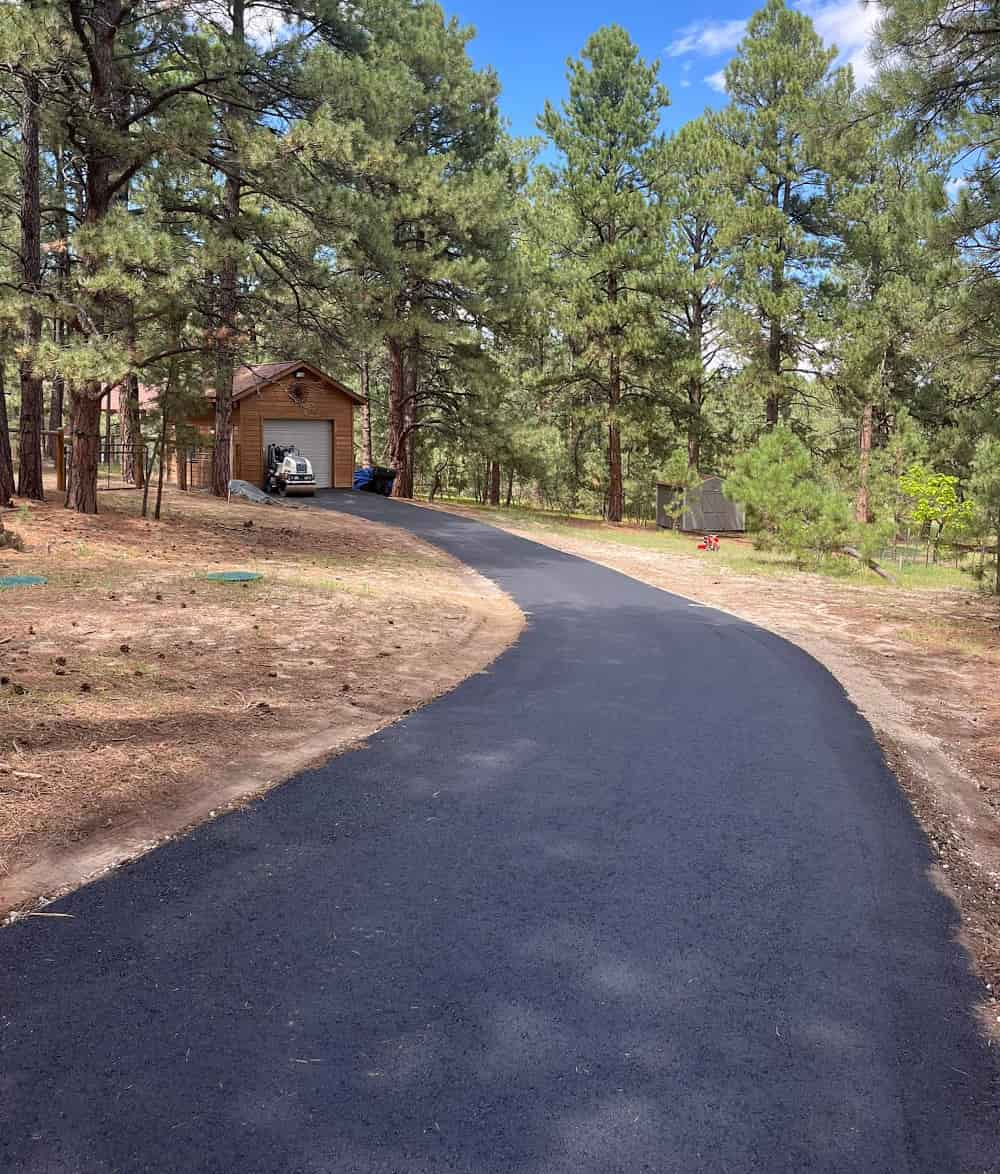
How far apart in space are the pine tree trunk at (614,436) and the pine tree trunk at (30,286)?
17.2 meters

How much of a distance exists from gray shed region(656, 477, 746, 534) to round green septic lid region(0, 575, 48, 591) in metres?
21.1

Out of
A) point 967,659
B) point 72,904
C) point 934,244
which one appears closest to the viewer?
point 72,904

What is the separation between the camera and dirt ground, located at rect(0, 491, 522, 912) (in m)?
4.35

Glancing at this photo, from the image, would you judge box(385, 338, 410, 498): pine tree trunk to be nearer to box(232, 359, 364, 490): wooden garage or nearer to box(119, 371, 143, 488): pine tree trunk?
box(232, 359, 364, 490): wooden garage

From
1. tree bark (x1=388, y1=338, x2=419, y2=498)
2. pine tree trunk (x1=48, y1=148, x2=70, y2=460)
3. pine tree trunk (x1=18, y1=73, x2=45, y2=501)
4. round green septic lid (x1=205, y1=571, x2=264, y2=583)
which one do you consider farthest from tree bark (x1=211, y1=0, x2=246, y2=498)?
tree bark (x1=388, y1=338, x2=419, y2=498)

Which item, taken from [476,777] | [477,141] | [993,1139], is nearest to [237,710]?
[476,777]

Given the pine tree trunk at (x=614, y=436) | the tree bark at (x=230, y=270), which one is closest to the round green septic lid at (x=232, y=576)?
the tree bark at (x=230, y=270)

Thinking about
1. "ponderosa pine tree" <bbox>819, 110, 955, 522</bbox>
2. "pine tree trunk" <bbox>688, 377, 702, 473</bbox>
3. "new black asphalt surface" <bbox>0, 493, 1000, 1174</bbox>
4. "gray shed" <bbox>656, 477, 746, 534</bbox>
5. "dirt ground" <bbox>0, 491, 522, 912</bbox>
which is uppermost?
"ponderosa pine tree" <bbox>819, 110, 955, 522</bbox>

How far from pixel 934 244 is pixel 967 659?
4873 millimetres

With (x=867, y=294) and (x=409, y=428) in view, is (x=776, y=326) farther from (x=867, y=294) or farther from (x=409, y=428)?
(x=409, y=428)

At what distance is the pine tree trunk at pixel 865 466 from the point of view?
87.4ft

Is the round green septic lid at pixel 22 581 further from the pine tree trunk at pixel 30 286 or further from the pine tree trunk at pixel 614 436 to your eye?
the pine tree trunk at pixel 614 436

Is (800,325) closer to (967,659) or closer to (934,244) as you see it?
(934,244)

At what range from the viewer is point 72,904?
3.43m
